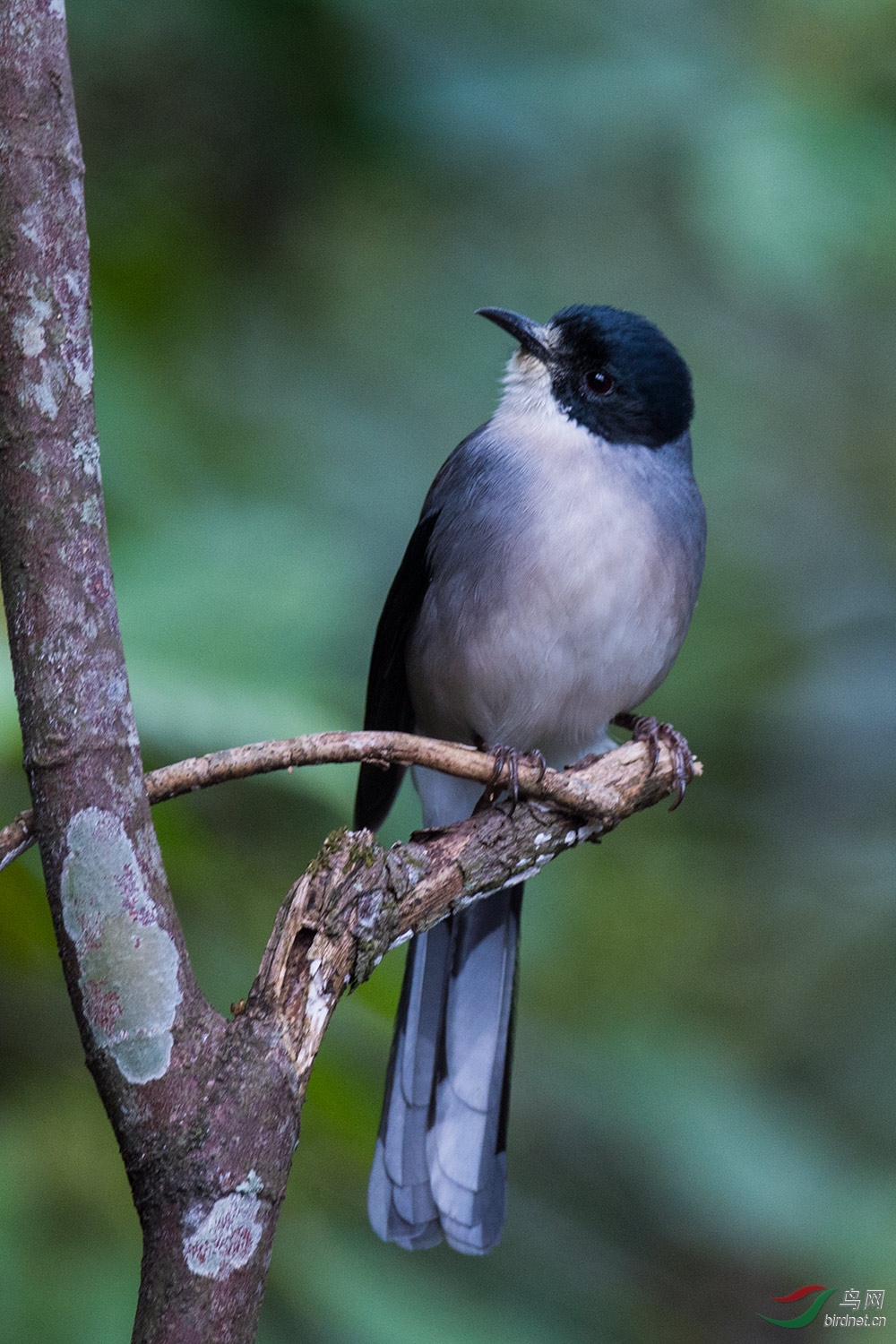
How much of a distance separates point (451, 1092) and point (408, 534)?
6.54 feet

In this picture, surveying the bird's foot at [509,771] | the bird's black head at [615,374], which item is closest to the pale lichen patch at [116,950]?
the bird's foot at [509,771]

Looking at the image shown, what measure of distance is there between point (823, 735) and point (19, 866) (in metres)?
2.35

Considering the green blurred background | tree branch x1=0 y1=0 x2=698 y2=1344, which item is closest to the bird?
the green blurred background

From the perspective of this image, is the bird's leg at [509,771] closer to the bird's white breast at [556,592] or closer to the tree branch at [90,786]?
the bird's white breast at [556,592]

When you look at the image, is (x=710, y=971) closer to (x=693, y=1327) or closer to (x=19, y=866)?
(x=693, y=1327)

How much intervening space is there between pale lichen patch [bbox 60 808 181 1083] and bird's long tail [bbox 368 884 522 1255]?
4.16ft

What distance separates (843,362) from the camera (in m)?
5.66

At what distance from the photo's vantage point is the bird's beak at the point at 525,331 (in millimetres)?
3074

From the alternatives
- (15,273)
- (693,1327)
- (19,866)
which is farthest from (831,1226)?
(15,273)

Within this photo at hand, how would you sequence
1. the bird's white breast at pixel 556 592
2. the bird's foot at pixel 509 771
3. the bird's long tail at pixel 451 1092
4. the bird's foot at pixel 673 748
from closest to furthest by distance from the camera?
1. the bird's foot at pixel 509 771
2. the bird's foot at pixel 673 748
3. the bird's long tail at pixel 451 1092
4. the bird's white breast at pixel 556 592

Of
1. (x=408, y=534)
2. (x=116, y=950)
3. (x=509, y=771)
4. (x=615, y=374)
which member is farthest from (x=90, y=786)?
(x=408, y=534)

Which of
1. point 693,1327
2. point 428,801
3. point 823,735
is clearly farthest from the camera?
point 693,1327

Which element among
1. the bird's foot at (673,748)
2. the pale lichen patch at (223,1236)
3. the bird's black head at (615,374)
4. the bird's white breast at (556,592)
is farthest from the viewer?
the bird's black head at (615,374)

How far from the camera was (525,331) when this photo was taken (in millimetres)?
3080
